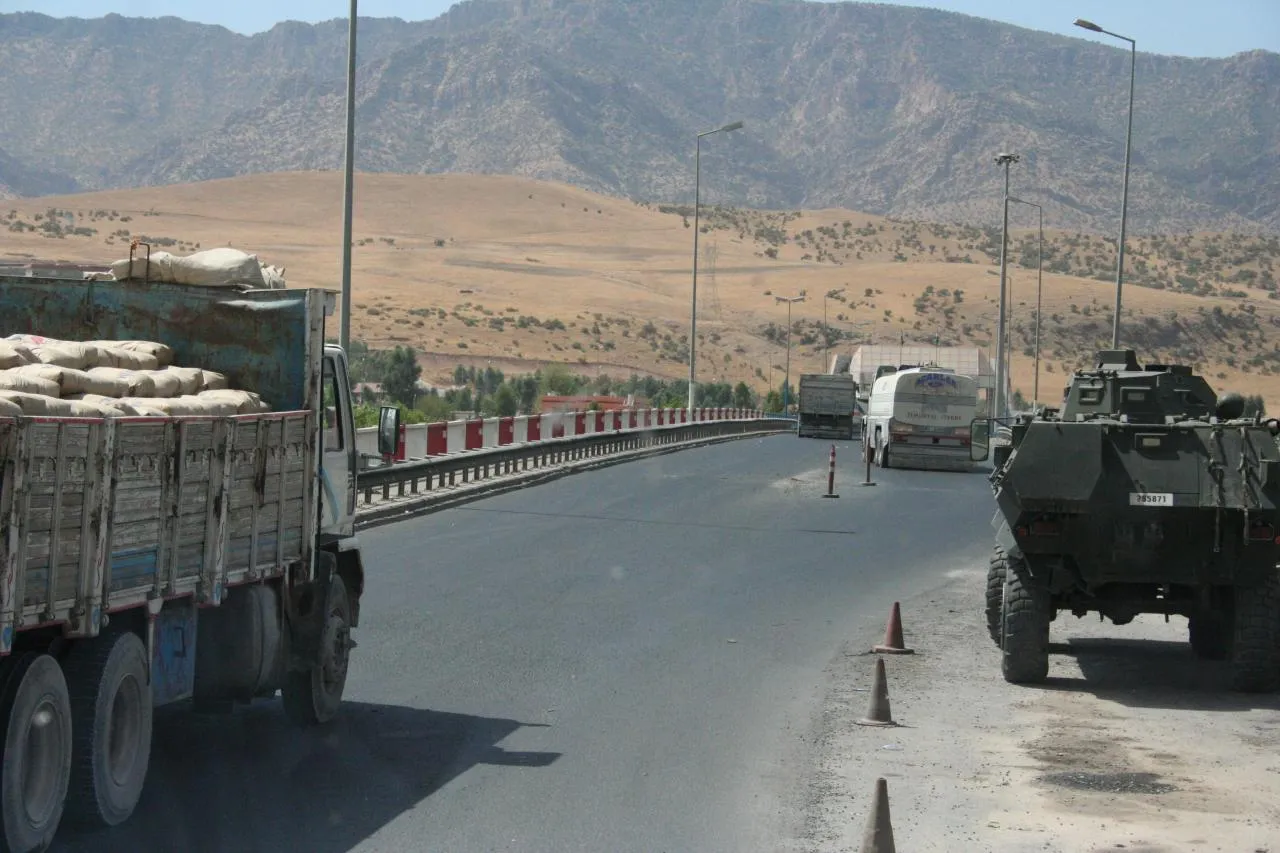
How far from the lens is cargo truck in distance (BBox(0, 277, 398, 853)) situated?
6.96 m

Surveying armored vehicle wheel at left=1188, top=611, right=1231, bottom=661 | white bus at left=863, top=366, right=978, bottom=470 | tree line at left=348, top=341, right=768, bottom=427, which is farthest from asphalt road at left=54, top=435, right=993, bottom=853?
white bus at left=863, top=366, right=978, bottom=470

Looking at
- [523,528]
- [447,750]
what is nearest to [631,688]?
[447,750]

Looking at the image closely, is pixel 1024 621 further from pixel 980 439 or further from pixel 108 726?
pixel 108 726

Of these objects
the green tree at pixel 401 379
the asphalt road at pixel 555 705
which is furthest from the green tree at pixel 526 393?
the asphalt road at pixel 555 705

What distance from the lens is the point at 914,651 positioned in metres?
14.7

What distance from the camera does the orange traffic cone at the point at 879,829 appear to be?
7234 millimetres

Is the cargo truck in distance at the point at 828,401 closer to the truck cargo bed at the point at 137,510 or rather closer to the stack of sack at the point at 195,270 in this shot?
the stack of sack at the point at 195,270

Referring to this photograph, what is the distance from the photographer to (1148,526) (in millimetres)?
12844

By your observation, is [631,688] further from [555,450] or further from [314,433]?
[555,450]

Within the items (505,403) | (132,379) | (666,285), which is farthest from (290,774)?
(666,285)

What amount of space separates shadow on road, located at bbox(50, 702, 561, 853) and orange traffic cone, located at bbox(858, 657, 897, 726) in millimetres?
2193

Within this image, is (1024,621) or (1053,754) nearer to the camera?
(1053,754)

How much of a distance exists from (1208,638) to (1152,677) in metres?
1.04

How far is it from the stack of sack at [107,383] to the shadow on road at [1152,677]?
6599mm
